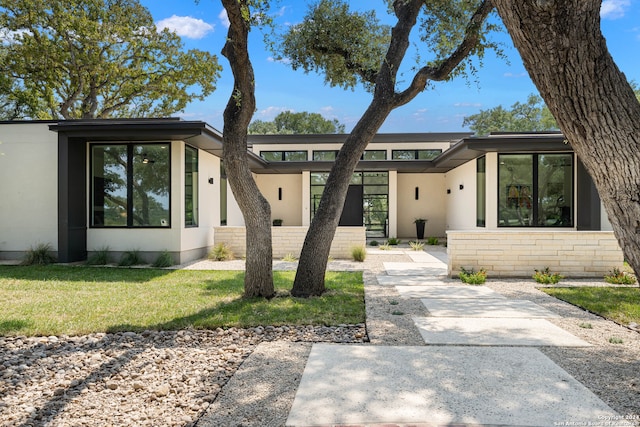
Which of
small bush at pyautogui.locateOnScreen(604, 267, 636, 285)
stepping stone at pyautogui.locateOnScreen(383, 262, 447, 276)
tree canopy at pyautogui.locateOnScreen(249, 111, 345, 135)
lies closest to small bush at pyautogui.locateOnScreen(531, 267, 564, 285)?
small bush at pyautogui.locateOnScreen(604, 267, 636, 285)

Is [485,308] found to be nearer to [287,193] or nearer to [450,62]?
[450,62]

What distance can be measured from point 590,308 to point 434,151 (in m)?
14.7

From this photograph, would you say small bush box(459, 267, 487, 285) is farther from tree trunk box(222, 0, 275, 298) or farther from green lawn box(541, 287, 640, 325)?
tree trunk box(222, 0, 275, 298)

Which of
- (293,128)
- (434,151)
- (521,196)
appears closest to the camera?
(521,196)

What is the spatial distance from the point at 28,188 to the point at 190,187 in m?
3.81

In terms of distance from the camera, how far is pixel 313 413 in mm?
2447

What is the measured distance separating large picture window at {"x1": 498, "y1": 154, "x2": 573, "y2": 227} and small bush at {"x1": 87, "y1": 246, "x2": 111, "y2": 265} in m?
10.4

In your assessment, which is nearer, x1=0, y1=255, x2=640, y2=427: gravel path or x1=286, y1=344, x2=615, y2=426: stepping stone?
x1=286, y1=344, x2=615, y2=426: stepping stone

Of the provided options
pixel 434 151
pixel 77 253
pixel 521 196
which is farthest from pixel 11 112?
pixel 521 196

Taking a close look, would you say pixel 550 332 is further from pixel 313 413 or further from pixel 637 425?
pixel 313 413

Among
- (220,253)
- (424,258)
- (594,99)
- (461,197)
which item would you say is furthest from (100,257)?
(461,197)

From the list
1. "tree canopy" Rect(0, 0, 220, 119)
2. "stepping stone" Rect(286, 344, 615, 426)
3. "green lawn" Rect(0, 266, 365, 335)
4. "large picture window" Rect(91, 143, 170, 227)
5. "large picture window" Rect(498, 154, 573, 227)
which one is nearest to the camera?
"stepping stone" Rect(286, 344, 615, 426)

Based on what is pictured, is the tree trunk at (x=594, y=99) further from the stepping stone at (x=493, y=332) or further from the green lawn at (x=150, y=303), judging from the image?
the green lawn at (x=150, y=303)

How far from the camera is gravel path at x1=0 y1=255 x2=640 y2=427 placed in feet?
8.37
